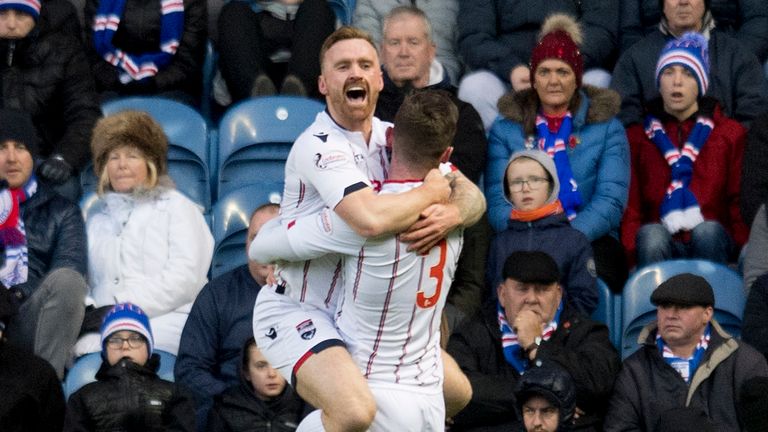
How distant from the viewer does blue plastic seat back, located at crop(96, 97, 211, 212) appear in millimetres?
9969

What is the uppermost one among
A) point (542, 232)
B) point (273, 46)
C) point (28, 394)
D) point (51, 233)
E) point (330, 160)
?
point (273, 46)

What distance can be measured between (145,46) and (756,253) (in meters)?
3.95

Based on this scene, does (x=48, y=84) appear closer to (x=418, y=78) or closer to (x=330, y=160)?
(x=418, y=78)

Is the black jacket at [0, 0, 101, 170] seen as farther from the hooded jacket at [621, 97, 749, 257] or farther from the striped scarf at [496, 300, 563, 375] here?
the hooded jacket at [621, 97, 749, 257]

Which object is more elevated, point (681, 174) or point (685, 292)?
point (681, 174)

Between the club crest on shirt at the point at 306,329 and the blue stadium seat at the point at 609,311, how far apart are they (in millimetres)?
2742

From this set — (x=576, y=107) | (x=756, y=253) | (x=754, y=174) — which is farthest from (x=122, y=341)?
(x=754, y=174)

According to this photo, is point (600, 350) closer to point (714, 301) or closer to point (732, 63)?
point (714, 301)

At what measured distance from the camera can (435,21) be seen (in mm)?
11023

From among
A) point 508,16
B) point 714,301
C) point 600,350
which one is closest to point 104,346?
point 600,350

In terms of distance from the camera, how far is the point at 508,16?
10875 millimetres

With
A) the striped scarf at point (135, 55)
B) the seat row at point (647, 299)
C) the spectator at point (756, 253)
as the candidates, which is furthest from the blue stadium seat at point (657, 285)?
the striped scarf at point (135, 55)

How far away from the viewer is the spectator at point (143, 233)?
29.6 ft

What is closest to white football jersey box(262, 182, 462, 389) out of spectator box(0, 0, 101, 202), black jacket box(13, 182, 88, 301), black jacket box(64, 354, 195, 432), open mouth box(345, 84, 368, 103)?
open mouth box(345, 84, 368, 103)
